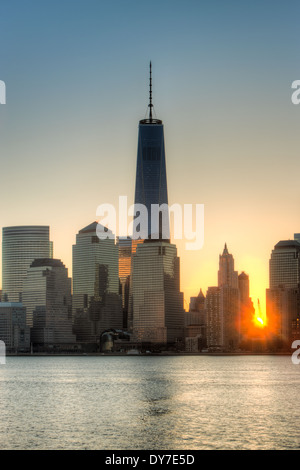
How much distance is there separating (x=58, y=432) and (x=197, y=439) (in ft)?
43.7

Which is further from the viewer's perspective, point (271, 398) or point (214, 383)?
point (214, 383)

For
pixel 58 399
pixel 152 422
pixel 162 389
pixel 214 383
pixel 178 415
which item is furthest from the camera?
pixel 214 383

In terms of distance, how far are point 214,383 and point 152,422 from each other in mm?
71987

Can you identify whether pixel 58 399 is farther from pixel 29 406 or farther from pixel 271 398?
pixel 271 398

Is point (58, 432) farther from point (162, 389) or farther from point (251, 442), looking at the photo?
point (162, 389)

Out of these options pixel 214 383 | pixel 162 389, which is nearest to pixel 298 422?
pixel 162 389

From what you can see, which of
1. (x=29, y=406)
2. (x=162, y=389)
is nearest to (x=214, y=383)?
(x=162, y=389)

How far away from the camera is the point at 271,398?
4653 inches

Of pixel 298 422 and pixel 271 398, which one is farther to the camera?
pixel 271 398

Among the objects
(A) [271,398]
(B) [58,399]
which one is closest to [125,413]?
(B) [58,399]

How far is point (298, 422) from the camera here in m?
86.4
